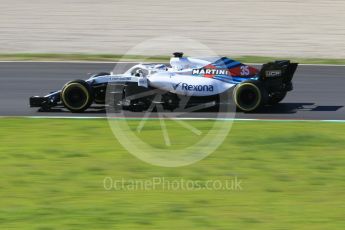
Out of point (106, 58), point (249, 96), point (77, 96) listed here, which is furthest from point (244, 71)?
point (106, 58)

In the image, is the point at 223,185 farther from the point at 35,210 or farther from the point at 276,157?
the point at 35,210

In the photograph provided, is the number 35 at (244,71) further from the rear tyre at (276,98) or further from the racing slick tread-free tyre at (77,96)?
the racing slick tread-free tyre at (77,96)

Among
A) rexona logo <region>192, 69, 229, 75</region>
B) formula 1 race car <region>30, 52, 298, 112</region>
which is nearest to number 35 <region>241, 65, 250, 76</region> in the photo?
formula 1 race car <region>30, 52, 298, 112</region>

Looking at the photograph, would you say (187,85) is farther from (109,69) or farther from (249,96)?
(109,69)

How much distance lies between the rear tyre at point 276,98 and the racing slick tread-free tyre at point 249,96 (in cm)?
36

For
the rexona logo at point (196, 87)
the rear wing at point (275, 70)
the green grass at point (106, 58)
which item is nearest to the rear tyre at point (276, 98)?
the rear wing at point (275, 70)

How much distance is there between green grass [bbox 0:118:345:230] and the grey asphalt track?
1.06 meters

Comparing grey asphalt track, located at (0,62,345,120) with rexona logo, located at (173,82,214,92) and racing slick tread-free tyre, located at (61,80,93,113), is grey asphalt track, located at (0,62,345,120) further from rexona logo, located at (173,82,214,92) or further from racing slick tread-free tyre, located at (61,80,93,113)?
rexona logo, located at (173,82,214,92)

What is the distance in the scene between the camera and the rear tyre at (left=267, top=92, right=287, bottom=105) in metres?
14.1

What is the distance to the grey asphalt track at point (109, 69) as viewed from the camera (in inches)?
556

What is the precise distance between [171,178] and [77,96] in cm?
467

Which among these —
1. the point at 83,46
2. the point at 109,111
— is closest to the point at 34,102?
the point at 109,111

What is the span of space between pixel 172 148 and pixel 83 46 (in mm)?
11582

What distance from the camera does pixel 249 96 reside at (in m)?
13.8
